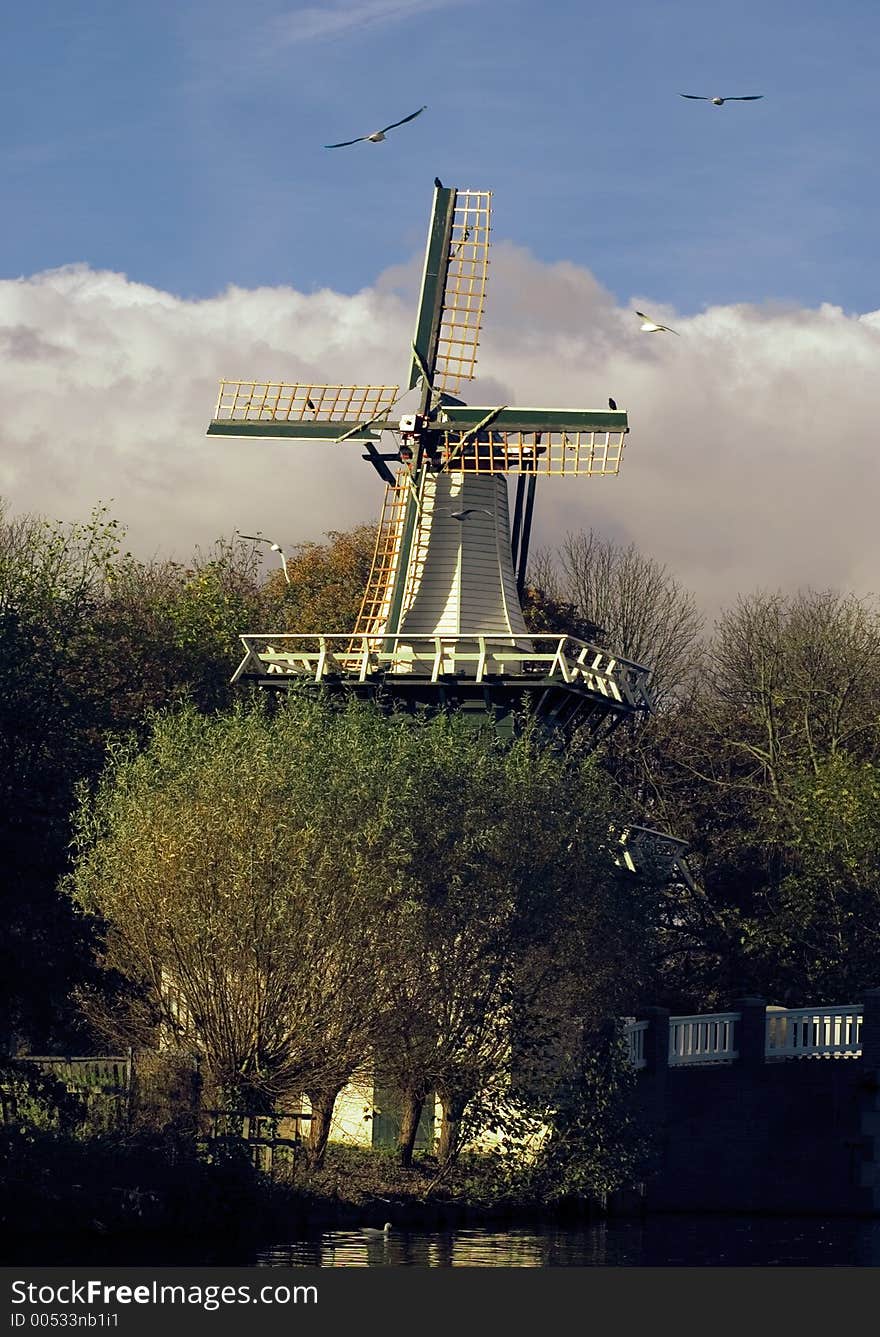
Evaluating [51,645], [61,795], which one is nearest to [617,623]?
[51,645]

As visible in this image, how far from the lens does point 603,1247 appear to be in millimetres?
34844

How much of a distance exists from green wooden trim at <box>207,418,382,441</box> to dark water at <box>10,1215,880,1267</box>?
23.3m

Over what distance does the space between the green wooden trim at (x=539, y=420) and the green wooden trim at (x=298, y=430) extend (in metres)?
2.21

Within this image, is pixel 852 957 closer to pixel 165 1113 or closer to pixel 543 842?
Answer: pixel 543 842

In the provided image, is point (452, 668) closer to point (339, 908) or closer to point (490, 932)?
point (490, 932)

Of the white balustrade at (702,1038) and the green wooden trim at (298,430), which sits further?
the green wooden trim at (298,430)

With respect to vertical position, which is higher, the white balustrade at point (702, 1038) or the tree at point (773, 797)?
the tree at point (773, 797)

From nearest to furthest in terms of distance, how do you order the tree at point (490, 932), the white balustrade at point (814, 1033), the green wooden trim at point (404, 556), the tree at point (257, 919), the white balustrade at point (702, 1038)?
the tree at point (257, 919)
the tree at point (490, 932)
the white balustrade at point (702, 1038)
the white balustrade at point (814, 1033)
the green wooden trim at point (404, 556)

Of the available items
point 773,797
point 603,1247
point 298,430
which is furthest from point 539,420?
point 603,1247

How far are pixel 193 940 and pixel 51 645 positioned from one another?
17636 millimetres

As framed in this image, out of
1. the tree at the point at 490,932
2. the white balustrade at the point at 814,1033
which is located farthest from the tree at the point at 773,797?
the tree at the point at 490,932

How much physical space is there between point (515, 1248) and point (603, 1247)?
173cm

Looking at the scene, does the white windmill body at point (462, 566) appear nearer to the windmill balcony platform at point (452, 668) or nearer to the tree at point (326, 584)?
Result: the windmill balcony platform at point (452, 668)

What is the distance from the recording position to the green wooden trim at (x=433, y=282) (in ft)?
187
